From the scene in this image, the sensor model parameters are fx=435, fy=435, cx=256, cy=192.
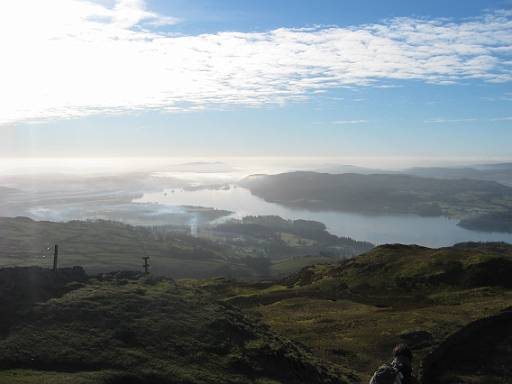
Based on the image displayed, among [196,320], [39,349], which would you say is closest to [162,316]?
[196,320]

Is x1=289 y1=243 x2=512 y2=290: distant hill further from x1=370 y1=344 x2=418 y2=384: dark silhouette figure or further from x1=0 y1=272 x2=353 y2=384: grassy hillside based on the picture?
x1=370 y1=344 x2=418 y2=384: dark silhouette figure

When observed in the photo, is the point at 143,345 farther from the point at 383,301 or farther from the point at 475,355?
the point at 383,301

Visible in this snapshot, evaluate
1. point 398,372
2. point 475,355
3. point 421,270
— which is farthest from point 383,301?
point 398,372

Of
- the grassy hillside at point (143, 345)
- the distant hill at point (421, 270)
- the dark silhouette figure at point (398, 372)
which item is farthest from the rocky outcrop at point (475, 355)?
the distant hill at point (421, 270)

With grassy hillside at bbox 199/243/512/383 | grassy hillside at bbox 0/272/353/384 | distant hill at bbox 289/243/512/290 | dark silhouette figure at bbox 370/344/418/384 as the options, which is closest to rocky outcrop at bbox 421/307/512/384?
grassy hillside at bbox 199/243/512/383

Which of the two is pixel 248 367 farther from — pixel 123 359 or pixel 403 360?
pixel 403 360
